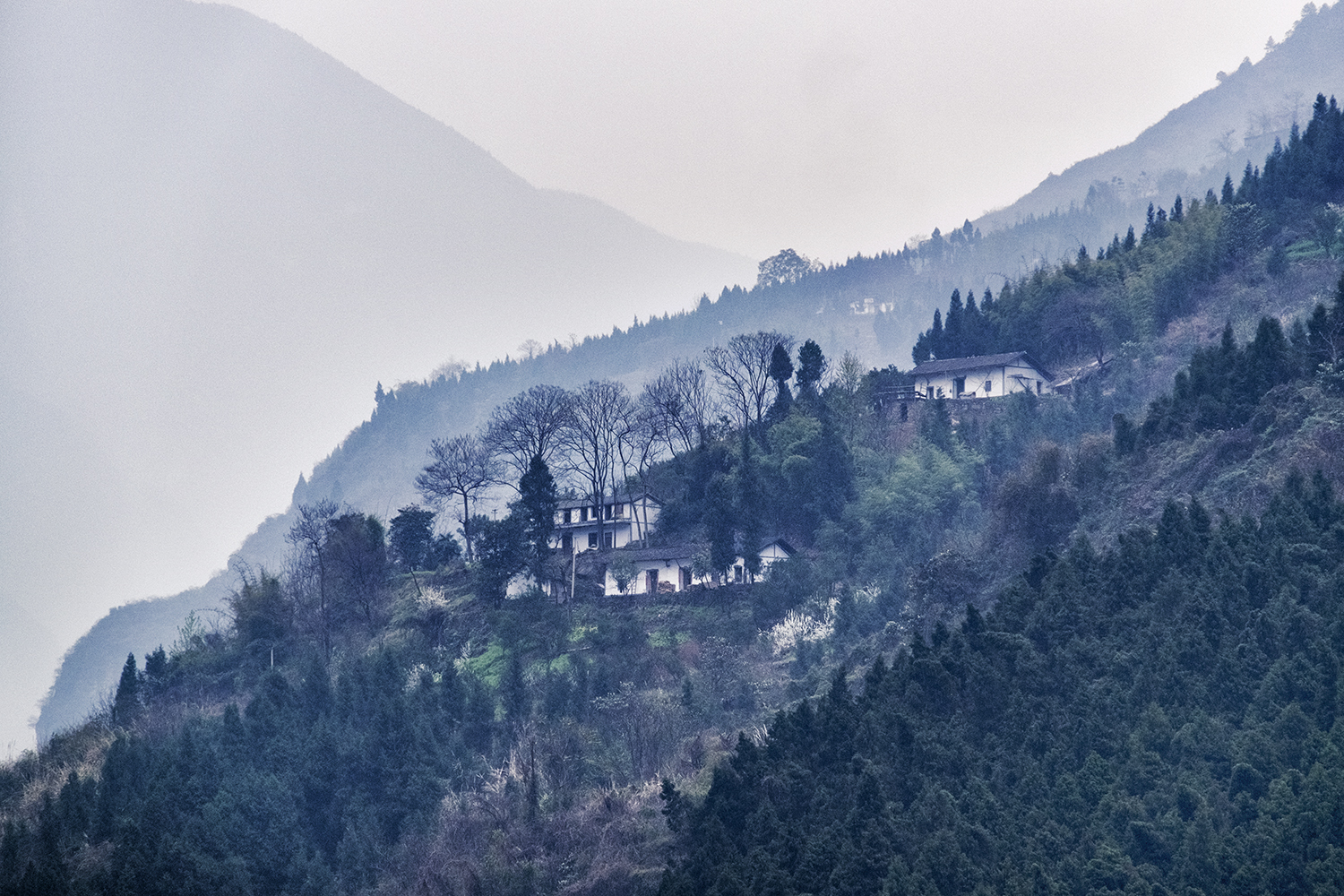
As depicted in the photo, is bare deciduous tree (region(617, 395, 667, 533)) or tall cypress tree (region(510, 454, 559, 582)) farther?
bare deciduous tree (region(617, 395, 667, 533))

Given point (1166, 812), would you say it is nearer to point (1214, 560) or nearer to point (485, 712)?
point (1214, 560)

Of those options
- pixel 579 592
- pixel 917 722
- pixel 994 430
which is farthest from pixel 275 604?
pixel 917 722

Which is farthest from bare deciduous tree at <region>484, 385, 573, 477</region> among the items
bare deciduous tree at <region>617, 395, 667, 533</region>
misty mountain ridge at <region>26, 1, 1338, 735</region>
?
misty mountain ridge at <region>26, 1, 1338, 735</region>

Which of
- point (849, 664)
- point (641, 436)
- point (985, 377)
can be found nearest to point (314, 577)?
point (641, 436)

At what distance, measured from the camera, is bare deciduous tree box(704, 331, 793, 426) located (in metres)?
59.8

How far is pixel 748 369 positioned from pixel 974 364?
8.65m

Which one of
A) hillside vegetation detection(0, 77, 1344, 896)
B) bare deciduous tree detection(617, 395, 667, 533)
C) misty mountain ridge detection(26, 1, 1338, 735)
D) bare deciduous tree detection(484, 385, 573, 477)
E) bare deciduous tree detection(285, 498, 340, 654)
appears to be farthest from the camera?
misty mountain ridge detection(26, 1, 1338, 735)

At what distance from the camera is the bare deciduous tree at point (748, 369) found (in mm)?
59750

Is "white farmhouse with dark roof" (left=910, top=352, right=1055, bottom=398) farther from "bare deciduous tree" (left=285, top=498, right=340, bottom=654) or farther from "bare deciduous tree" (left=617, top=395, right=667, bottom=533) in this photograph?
"bare deciduous tree" (left=285, top=498, right=340, bottom=654)

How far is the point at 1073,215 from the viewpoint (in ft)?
416

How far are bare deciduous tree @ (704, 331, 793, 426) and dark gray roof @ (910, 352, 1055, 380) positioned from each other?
5.65 meters

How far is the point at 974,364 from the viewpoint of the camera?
57.0 meters

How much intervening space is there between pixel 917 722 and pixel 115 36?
550 feet

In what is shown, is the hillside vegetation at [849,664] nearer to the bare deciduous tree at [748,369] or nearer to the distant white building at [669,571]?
the bare deciduous tree at [748,369]
